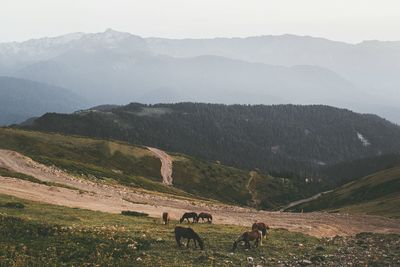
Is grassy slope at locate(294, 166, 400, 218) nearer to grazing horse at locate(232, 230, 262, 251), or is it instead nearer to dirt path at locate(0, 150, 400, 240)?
dirt path at locate(0, 150, 400, 240)

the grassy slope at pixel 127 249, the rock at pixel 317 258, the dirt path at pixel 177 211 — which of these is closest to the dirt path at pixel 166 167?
the dirt path at pixel 177 211

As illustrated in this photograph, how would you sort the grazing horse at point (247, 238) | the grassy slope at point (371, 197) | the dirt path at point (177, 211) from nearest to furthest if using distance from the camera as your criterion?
the grazing horse at point (247, 238)
the dirt path at point (177, 211)
the grassy slope at point (371, 197)

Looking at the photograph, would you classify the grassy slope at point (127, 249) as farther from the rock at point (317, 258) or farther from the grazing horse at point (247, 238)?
the grazing horse at point (247, 238)

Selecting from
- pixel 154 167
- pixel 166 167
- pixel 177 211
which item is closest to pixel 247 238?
pixel 177 211

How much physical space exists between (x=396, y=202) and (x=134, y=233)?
189 ft

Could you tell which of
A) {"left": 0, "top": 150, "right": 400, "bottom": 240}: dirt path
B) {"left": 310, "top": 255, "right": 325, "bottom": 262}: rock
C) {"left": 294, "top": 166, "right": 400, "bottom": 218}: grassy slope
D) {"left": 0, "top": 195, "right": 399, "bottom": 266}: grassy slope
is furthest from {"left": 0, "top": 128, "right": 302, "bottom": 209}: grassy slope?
{"left": 310, "top": 255, "right": 325, "bottom": 262}: rock

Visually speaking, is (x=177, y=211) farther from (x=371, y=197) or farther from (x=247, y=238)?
(x=371, y=197)

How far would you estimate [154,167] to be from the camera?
16600 centimetres

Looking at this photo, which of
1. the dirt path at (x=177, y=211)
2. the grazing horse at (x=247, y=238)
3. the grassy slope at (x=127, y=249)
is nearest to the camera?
the grassy slope at (x=127, y=249)

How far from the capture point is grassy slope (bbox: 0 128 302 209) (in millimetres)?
142750

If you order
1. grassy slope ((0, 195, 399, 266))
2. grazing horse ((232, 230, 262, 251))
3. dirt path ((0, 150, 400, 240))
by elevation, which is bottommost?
dirt path ((0, 150, 400, 240))

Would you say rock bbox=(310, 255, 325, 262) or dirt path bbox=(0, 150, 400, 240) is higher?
rock bbox=(310, 255, 325, 262)

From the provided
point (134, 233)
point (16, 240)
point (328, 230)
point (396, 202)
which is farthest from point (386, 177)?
point (16, 240)

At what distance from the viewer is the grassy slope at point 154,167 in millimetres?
142750
